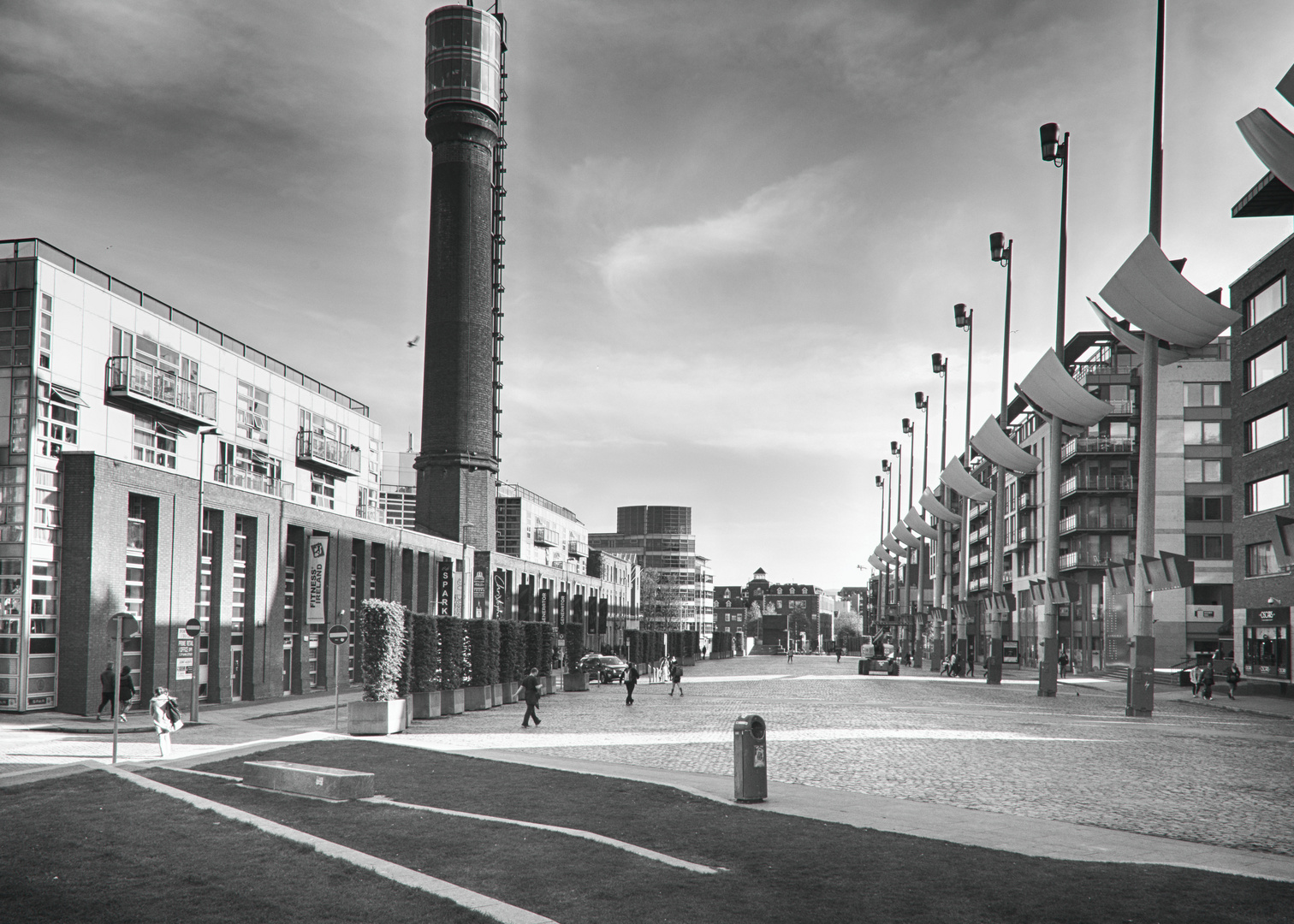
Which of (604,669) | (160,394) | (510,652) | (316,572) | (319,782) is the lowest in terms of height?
(604,669)

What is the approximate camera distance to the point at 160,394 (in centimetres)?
3584

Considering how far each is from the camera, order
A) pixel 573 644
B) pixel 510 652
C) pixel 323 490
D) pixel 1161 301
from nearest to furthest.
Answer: pixel 1161 301 < pixel 510 652 < pixel 573 644 < pixel 323 490

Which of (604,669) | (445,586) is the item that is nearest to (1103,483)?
(604,669)

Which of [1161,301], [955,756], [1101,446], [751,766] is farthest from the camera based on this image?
[1101,446]

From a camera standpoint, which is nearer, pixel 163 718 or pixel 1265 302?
pixel 163 718

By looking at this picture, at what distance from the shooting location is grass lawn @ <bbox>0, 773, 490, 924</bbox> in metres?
8.45

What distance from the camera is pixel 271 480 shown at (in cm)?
4412

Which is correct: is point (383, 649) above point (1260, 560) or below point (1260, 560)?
below

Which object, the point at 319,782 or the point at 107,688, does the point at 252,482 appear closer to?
the point at 107,688

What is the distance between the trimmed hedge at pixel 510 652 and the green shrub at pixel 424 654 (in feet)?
19.9

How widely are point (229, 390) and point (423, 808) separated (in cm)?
3250

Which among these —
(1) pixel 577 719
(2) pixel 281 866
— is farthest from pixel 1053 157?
(2) pixel 281 866

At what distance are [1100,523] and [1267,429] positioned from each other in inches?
1411

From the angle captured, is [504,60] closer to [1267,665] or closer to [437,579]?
[437,579]
